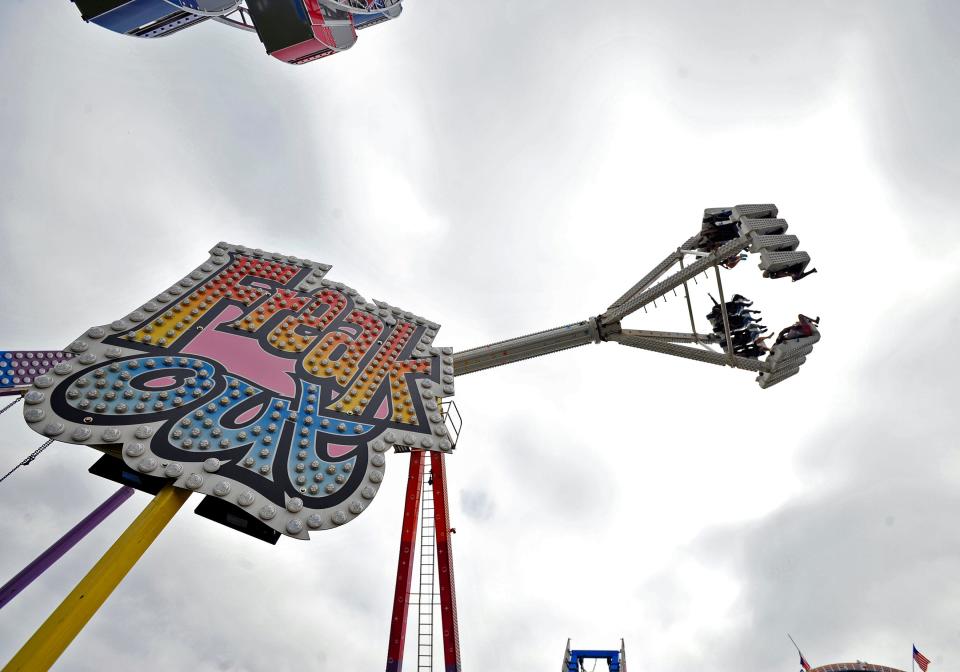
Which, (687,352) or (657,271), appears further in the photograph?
(657,271)

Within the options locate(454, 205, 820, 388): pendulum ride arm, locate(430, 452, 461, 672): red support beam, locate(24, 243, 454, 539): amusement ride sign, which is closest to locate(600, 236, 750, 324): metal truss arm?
locate(454, 205, 820, 388): pendulum ride arm

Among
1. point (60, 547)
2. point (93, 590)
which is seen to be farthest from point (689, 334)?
point (60, 547)

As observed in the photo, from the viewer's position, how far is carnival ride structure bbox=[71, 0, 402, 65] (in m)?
11.2

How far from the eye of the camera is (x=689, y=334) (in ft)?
39.2

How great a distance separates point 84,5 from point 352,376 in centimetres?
991

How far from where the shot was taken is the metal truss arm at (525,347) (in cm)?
1201

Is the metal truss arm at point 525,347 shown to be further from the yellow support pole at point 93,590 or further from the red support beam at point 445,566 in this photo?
the yellow support pole at point 93,590

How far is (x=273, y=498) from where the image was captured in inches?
233

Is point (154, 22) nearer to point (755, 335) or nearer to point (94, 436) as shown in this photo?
point (94, 436)

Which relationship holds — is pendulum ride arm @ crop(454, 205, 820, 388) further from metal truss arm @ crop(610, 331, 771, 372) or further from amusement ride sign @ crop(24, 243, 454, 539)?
amusement ride sign @ crop(24, 243, 454, 539)

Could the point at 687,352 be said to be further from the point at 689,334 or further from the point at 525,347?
the point at 525,347

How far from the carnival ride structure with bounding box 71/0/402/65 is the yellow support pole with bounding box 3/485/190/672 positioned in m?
10.8

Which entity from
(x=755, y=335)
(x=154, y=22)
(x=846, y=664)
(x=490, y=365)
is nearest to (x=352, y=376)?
(x=490, y=365)

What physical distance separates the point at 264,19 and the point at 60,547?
37.3ft
